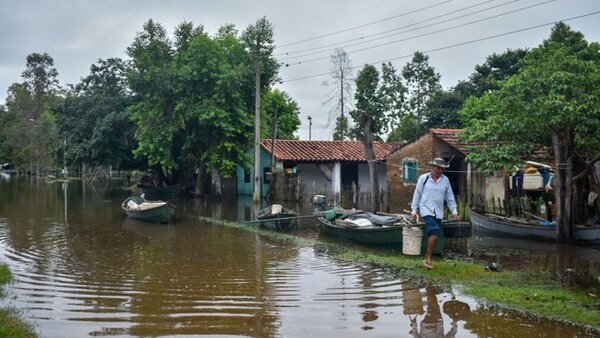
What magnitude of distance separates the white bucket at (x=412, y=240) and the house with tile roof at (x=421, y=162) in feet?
40.4


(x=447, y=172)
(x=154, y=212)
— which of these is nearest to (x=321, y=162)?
(x=447, y=172)

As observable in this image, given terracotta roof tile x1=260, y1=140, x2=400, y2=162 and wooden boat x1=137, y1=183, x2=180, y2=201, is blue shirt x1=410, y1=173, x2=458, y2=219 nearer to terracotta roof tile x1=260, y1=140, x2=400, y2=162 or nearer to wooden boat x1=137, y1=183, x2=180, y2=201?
terracotta roof tile x1=260, y1=140, x2=400, y2=162

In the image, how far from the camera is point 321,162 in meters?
31.9

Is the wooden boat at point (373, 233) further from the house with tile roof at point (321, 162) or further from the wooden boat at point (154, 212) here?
the house with tile roof at point (321, 162)

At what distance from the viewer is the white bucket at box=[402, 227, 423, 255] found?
11172 millimetres

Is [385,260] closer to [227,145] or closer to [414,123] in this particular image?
[227,145]

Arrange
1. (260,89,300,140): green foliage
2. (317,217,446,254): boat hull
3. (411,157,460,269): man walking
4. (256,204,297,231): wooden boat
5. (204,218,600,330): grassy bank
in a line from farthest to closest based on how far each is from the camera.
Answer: (260,89,300,140): green foliage
(256,204,297,231): wooden boat
(317,217,446,254): boat hull
(411,157,460,269): man walking
(204,218,600,330): grassy bank

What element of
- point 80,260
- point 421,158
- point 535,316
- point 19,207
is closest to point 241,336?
point 535,316

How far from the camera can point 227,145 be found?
99.6ft

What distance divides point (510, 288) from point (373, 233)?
5309 mm

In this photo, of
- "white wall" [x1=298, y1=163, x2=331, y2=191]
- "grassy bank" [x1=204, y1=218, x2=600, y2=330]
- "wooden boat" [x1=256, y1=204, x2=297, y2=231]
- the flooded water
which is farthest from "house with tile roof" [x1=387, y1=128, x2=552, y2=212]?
"grassy bank" [x1=204, y1=218, x2=600, y2=330]

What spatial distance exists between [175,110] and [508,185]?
1769cm

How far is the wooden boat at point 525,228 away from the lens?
14711mm

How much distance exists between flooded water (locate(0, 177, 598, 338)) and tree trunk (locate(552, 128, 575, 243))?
2355mm
